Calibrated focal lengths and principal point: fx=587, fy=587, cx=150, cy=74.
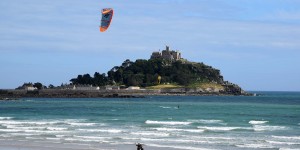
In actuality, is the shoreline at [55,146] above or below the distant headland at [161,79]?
below

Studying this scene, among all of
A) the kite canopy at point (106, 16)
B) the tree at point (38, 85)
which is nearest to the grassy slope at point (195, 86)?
the tree at point (38, 85)

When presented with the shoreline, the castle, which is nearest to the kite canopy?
the shoreline

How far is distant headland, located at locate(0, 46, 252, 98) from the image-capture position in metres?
149

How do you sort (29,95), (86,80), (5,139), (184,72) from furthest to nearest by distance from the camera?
(184,72) → (86,80) → (29,95) → (5,139)

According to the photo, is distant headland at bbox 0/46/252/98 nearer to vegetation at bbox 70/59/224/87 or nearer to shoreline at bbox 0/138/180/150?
vegetation at bbox 70/59/224/87

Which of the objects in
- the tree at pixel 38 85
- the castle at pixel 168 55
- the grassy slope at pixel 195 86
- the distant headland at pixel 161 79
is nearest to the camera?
the tree at pixel 38 85

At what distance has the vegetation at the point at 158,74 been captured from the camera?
161m

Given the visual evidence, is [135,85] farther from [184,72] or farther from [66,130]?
[66,130]

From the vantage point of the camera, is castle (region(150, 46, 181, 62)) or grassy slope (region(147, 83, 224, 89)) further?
castle (region(150, 46, 181, 62))

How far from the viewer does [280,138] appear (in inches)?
1116

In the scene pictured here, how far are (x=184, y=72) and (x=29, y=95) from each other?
5249 cm

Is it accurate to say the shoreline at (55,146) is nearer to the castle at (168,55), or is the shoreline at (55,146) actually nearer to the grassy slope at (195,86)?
the grassy slope at (195,86)

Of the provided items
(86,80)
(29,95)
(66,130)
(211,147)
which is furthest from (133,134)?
(86,80)

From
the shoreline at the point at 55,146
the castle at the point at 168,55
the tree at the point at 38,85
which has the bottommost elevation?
the shoreline at the point at 55,146
